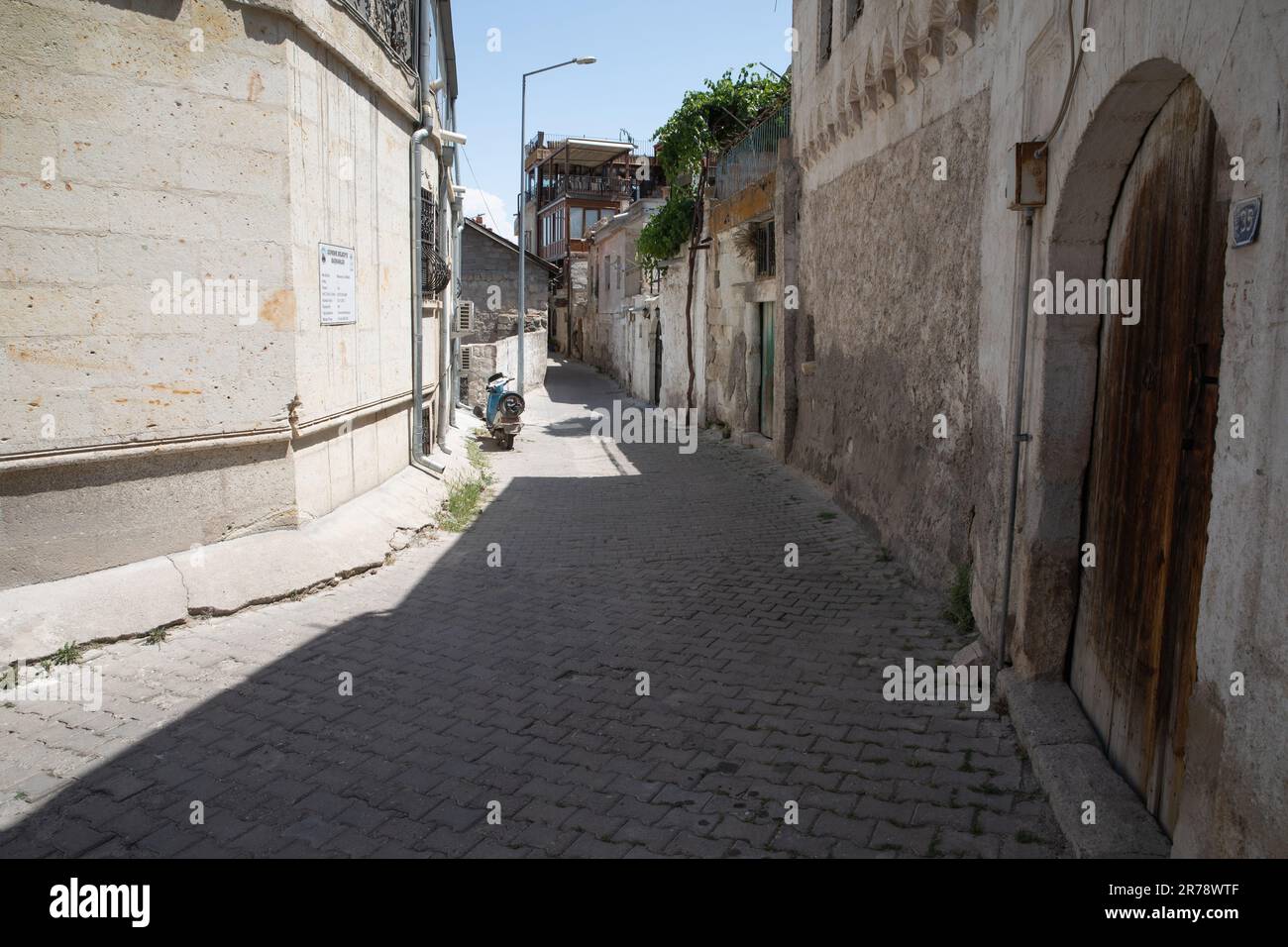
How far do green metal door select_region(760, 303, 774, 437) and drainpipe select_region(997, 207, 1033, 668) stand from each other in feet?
28.9

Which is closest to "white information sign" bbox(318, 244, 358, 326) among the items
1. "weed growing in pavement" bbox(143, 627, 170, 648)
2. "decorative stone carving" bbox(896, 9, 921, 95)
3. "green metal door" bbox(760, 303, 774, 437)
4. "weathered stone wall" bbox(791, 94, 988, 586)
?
"weed growing in pavement" bbox(143, 627, 170, 648)

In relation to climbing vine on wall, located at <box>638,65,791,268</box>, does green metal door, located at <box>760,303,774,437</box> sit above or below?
below

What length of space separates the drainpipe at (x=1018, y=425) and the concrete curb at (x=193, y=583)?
450 centimetres

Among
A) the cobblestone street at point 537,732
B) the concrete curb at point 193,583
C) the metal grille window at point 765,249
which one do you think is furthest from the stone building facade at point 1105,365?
the metal grille window at point 765,249

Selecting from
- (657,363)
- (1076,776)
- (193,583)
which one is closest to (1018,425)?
(1076,776)

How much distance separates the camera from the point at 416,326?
9.87 m

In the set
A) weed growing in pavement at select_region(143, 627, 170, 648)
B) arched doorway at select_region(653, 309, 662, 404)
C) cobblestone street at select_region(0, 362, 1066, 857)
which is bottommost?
cobblestone street at select_region(0, 362, 1066, 857)

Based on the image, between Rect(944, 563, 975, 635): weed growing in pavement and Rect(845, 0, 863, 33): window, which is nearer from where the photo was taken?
Rect(944, 563, 975, 635): weed growing in pavement

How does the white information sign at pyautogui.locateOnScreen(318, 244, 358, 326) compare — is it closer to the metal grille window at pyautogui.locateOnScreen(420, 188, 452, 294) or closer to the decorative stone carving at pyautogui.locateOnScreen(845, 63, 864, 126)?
the metal grille window at pyautogui.locateOnScreen(420, 188, 452, 294)

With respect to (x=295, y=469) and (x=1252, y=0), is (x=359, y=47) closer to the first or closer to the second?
(x=295, y=469)

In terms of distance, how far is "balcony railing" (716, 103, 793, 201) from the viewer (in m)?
13.1

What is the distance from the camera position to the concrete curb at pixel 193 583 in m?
5.01

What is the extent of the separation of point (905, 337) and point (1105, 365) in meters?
3.47

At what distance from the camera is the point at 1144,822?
10.3ft
